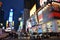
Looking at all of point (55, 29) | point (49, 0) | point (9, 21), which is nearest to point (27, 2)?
point (9, 21)

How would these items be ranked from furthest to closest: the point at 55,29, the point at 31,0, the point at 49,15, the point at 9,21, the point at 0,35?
the point at 9,21 → the point at 31,0 → the point at 49,15 → the point at 55,29 → the point at 0,35

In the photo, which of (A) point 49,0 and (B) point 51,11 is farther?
(A) point 49,0

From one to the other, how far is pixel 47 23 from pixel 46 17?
27.8 inches

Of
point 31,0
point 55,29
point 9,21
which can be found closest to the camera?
point 55,29

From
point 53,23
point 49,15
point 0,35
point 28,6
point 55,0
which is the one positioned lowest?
point 0,35

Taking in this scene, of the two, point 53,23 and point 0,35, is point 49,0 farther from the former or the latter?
point 0,35

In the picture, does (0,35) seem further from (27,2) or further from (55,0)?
(27,2)

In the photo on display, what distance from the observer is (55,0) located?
1493cm

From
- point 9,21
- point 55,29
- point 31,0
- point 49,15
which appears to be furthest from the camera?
point 9,21

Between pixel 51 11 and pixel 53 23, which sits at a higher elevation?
pixel 51 11

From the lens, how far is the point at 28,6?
3706 cm

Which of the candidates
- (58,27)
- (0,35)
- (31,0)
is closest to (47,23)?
(58,27)

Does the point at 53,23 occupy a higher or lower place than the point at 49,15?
lower

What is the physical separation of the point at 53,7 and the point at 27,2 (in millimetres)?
23299
